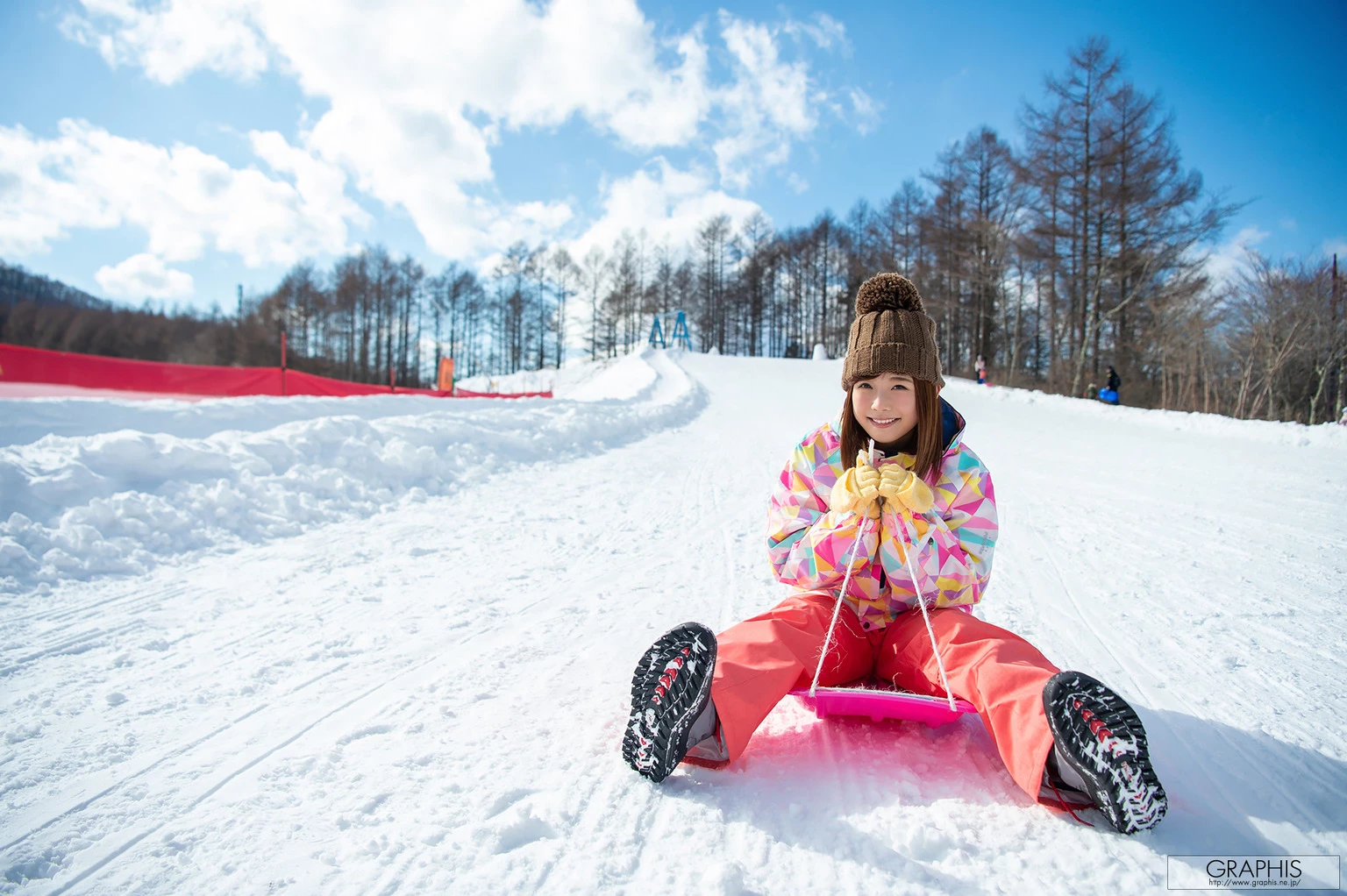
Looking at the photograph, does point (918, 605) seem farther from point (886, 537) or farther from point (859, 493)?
point (859, 493)

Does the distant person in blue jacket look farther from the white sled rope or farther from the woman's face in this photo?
the white sled rope

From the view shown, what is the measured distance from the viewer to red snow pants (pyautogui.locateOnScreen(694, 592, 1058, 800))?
55.1 inches

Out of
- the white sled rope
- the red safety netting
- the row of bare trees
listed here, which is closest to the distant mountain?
the row of bare trees

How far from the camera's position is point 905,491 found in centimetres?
176

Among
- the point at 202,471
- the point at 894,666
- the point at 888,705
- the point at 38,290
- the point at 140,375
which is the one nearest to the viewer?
the point at 888,705

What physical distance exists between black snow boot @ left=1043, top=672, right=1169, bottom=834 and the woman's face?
0.92 m

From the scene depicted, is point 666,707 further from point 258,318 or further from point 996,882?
point 258,318

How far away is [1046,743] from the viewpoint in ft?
4.32

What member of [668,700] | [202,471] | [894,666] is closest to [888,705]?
[894,666]

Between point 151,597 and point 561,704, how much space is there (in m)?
2.06

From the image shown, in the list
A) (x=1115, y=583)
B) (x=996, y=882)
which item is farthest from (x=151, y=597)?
(x=1115, y=583)

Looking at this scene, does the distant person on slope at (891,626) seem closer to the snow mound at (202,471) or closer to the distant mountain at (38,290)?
the snow mound at (202,471)

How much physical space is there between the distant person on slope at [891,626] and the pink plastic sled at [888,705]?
0.06m

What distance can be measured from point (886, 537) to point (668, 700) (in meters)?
0.91
